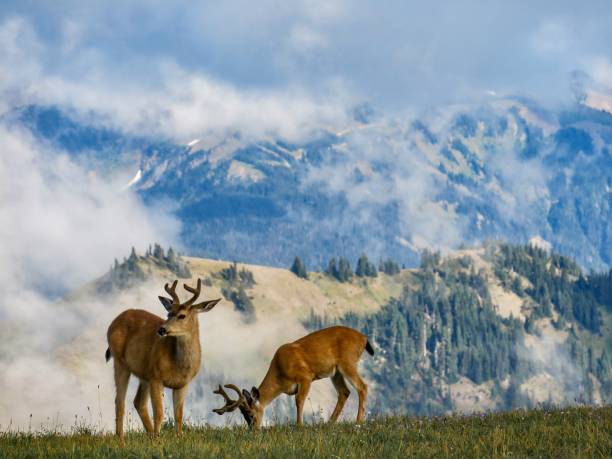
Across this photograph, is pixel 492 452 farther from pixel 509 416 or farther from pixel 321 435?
pixel 509 416

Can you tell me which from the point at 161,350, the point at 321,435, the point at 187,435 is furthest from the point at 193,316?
the point at 321,435

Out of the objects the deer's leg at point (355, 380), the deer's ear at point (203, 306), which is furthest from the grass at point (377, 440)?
the deer's leg at point (355, 380)

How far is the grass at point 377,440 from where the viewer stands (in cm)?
1617

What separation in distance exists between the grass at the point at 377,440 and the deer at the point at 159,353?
693 mm

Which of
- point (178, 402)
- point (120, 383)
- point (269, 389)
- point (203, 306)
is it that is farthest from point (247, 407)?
point (203, 306)

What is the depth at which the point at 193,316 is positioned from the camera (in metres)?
20.5

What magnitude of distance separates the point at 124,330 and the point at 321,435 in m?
5.03

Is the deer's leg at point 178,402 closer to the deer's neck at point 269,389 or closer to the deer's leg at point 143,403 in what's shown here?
the deer's leg at point 143,403

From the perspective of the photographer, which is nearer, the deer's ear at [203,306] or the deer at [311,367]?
the deer's ear at [203,306]

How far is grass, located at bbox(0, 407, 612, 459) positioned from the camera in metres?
16.2

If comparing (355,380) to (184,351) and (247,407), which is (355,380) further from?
(184,351)

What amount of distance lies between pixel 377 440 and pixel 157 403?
4.39 metres

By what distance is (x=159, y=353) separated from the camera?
2011 cm

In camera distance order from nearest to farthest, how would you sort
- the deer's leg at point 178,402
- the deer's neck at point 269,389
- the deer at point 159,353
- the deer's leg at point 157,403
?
the deer's leg at point 157,403 → the deer at point 159,353 → the deer's leg at point 178,402 → the deer's neck at point 269,389
